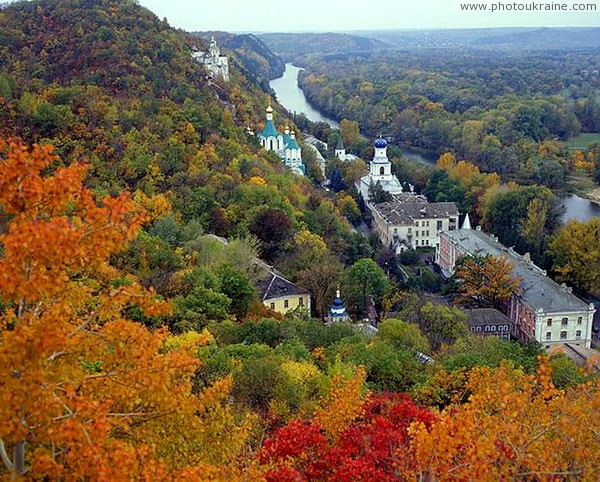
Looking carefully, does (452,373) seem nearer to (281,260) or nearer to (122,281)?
(122,281)

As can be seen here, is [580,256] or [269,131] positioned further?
[269,131]

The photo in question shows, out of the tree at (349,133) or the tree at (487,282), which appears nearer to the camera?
the tree at (487,282)

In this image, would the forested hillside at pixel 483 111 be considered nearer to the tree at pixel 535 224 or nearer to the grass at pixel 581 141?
the grass at pixel 581 141

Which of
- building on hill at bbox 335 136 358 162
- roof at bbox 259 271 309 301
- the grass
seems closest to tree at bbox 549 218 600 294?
roof at bbox 259 271 309 301

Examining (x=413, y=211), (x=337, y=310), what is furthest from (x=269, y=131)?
(x=337, y=310)

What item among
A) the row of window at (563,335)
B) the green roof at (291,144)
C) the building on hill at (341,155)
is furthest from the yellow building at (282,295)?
the building on hill at (341,155)

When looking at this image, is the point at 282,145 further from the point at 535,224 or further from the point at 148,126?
the point at 535,224
